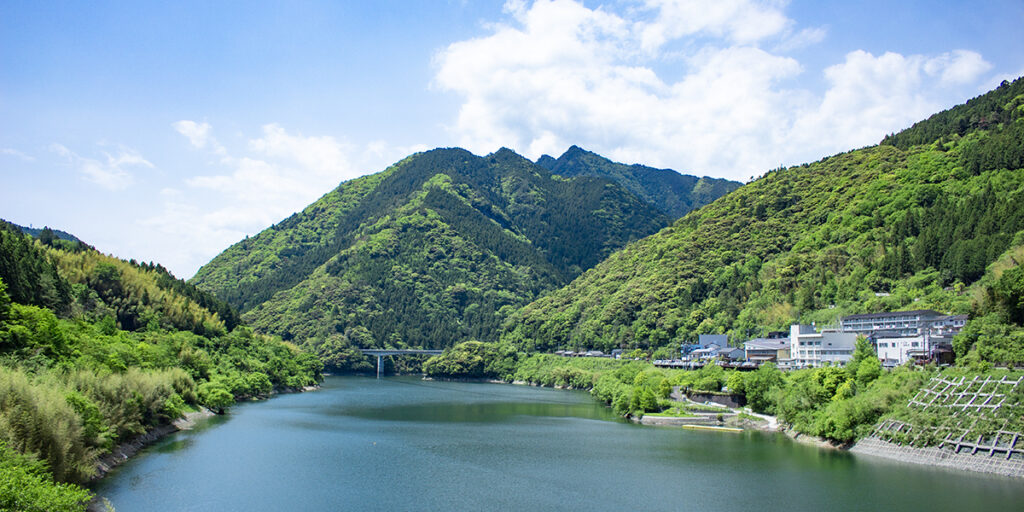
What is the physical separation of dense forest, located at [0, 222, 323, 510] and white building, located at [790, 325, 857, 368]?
54.4 m

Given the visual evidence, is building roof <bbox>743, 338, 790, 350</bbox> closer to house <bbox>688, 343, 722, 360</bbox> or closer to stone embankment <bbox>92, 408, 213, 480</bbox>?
house <bbox>688, 343, 722, 360</bbox>

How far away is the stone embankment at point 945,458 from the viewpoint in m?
36.5

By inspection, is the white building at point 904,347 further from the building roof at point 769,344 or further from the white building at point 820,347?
the building roof at point 769,344

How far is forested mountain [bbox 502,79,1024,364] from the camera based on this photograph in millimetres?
77188

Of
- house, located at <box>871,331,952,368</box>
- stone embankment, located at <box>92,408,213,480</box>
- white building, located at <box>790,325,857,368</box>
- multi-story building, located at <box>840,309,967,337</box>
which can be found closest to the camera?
stone embankment, located at <box>92,408,213,480</box>

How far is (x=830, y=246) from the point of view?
99.5 meters

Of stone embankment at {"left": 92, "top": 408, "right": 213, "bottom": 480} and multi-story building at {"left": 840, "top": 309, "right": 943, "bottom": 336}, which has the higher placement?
multi-story building at {"left": 840, "top": 309, "right": 943, "bottom": 336}

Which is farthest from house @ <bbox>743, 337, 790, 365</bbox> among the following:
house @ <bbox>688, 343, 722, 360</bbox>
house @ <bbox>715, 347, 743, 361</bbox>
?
house @ <bbox>688, 343, 722, 360</bbox>

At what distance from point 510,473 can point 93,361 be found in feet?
88.2

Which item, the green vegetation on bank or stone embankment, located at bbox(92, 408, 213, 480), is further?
the green vegetation on bank

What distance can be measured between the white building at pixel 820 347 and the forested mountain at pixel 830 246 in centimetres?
915

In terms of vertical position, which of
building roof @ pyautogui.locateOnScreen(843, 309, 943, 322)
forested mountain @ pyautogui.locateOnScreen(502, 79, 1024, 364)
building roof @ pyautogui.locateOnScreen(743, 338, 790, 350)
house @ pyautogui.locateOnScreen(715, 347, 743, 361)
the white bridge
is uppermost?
forested mountain @ pyautogui.locateOnScreen(502, 79, 1024, 364)

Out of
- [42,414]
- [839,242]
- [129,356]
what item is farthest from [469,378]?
[42,414]

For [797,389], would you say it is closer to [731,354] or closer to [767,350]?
[767,350]
